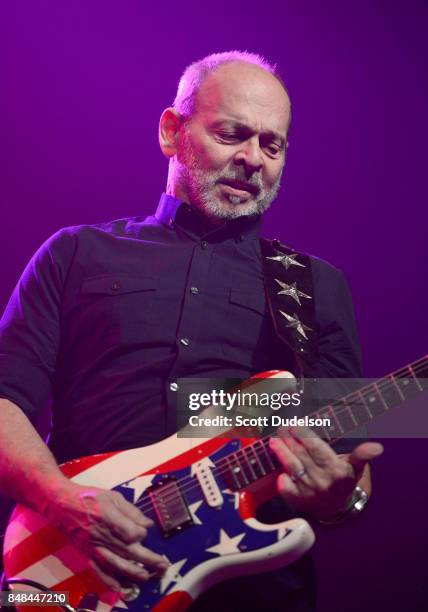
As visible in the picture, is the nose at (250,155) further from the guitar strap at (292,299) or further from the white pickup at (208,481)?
the white pickup at (208,481)

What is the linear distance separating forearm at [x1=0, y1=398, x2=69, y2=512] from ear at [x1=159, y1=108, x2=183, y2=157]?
116 cm

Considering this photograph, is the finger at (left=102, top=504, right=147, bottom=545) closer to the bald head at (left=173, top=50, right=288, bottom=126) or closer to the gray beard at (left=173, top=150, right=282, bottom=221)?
the gray beard at (left=173, top=150, right=282, bottom=221)

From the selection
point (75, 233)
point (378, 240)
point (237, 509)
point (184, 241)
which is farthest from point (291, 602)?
point (378, 240)

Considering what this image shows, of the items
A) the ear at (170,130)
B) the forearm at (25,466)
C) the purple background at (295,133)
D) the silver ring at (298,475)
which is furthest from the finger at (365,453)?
the ear at (170,130)

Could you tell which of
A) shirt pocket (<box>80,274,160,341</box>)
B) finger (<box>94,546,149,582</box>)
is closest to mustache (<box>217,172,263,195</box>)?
shirt pocket (<box>80,274,160,341</box>)

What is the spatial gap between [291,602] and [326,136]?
1858mm

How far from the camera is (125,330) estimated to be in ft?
5.94

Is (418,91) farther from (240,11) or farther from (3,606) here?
(3,606)

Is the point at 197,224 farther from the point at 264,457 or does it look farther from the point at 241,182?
the point at 264,457

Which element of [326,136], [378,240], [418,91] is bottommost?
[378,240]

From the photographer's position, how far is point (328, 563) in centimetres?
239

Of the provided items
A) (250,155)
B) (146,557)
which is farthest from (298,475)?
(250,155)

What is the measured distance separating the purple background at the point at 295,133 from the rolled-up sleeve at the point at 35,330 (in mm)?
560

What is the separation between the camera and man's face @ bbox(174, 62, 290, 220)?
6.80 feet
